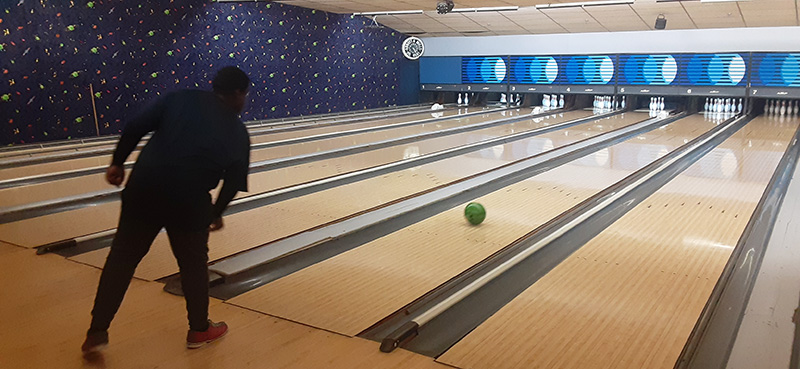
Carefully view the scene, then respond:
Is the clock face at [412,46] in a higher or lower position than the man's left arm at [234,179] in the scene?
higher

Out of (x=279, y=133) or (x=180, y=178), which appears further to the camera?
(x=279, y=133)

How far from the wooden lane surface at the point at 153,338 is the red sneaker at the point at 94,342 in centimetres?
4

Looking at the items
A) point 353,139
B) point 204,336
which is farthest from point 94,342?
point 353,139

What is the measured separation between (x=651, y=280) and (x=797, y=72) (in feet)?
25.9

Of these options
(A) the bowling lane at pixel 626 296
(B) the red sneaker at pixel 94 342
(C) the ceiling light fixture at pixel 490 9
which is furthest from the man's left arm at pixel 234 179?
(C) the ceiling light fixture at pixel 490 9

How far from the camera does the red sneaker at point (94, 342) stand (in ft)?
5.69

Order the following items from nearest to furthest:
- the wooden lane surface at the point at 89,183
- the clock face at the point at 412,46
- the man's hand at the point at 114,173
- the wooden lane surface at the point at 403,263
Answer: the man's hand at the point at 114,173, the wooden lane surface at the point at 403,263, the wooden lane surface at the point at 89,183, the clock face at the point at 412,46

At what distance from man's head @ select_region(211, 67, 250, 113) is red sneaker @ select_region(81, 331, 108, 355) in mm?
758

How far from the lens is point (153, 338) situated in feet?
6.16

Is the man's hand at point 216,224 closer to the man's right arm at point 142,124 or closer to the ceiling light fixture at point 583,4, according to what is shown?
the man's right arm at point 142,124

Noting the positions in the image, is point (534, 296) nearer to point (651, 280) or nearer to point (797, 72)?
point (651, 280)

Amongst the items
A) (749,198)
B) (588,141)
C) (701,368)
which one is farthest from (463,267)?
(588,141)

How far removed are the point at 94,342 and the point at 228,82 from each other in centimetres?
84

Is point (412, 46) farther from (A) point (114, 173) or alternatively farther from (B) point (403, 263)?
(A) point (114, 173)
